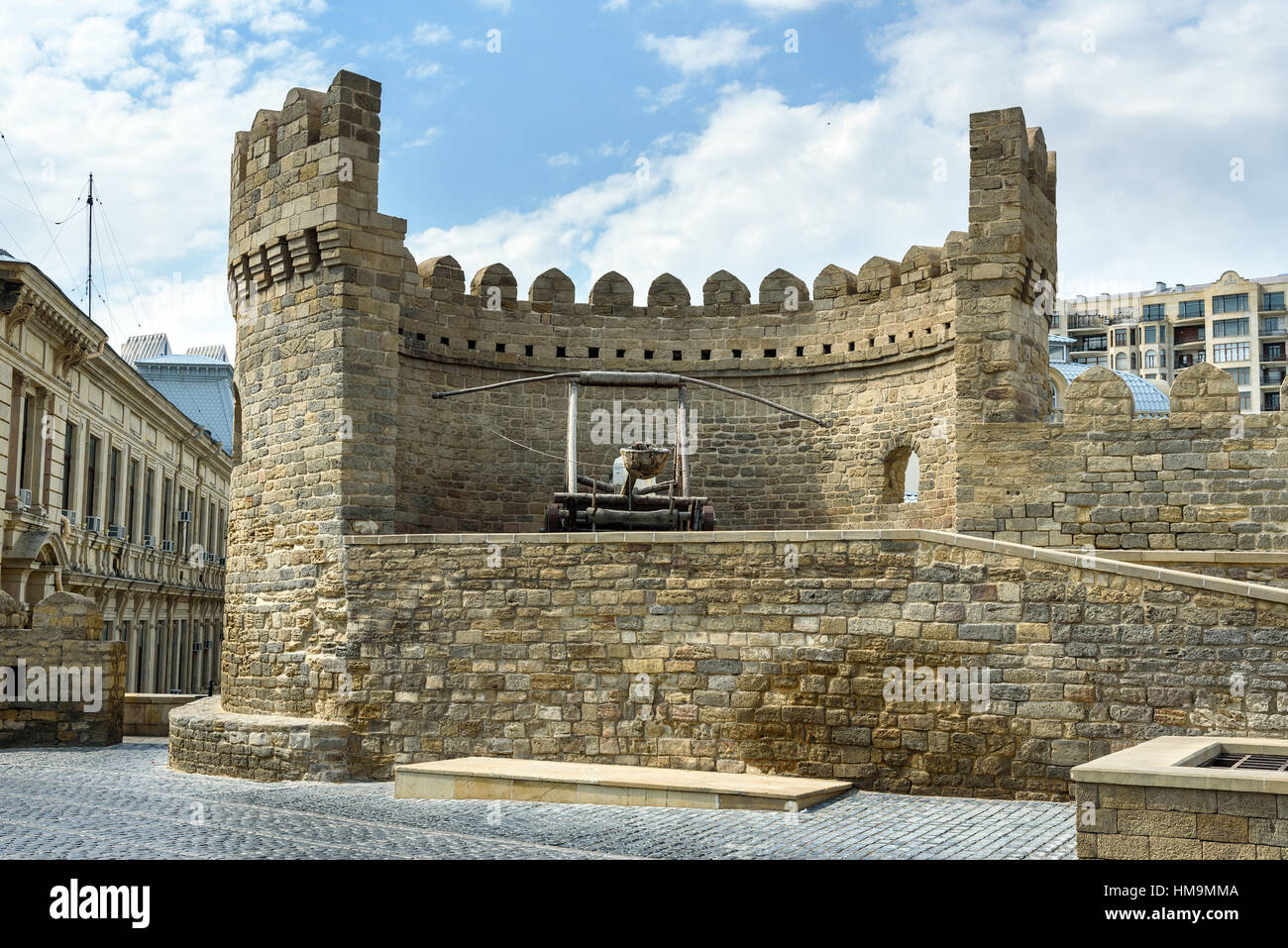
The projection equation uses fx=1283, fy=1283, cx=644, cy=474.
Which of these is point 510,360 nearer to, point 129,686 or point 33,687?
point 33,687

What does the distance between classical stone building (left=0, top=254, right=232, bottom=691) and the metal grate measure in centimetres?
1975

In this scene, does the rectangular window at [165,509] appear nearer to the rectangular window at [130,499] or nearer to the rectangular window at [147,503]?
the rectangular window at [147,503]

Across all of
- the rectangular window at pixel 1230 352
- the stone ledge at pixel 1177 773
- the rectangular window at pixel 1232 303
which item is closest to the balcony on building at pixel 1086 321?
the rectangular window at pixel 1232 303

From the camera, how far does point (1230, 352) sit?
73375 mm

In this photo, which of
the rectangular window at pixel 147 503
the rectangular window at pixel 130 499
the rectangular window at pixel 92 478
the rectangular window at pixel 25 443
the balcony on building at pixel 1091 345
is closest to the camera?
the rectangular window at pixel 25 443

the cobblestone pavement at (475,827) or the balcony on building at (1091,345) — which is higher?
the balcony on building at (1091,345)

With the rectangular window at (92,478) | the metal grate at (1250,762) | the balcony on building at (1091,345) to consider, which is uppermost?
the balcony on building at (1091,345)

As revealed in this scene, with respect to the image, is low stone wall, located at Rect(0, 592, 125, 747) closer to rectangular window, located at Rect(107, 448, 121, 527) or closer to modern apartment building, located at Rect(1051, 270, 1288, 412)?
rectangular window, located at Rect(107, 448, 121, 527)

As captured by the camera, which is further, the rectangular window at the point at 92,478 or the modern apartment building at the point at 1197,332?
the modern apartment building at the point at 1197,332

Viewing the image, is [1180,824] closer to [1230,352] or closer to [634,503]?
[634,503]

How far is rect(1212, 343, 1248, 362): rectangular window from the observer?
73.0 meters

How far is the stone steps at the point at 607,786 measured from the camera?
36.9 ft

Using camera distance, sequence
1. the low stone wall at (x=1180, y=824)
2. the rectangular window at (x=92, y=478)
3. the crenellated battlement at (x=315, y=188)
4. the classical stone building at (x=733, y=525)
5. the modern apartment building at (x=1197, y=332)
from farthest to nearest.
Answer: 1. the modern apartment building at (x=1197, y=332)
2. the rectangular window at (x=92, y=478)
3. the crenellated battlement at (x=315, y=188)
4. the classical stone building at (x=733, y=525)
5. the low stone wall at (x=1180, y=824)

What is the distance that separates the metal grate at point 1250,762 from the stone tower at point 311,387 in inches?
364
